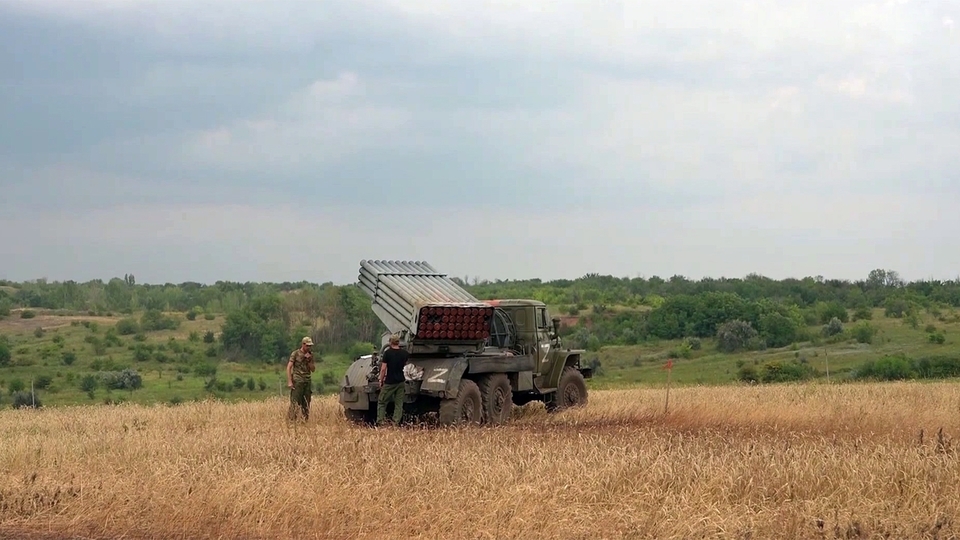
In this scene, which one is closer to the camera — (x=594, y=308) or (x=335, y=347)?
(x=335, y=347)

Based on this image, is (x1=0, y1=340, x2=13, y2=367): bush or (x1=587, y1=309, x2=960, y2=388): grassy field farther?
(x1=0, y1=340, x2=13, y2=367): bush

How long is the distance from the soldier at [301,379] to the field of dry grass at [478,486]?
3421 millimetres

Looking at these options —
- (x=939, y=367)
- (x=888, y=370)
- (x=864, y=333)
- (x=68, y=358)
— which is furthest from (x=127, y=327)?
(x=939, y=367)

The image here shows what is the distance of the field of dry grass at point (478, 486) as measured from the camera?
351 inches

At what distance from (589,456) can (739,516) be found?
2.61 m

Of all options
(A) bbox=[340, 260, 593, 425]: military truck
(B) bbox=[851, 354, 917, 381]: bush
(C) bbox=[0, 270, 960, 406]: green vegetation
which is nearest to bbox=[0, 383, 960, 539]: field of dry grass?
(A) bbox=[340, 260, 593, 425]: military truck

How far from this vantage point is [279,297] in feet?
202

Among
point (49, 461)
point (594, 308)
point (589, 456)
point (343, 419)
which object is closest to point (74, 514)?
point (49, 461)

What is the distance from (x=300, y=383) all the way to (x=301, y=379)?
99mm

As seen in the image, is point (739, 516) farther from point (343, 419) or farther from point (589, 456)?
point (343, 419)

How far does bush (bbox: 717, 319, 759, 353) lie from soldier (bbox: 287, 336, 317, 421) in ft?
125

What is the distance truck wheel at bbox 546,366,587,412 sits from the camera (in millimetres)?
20750

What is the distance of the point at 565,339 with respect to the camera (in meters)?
56.9

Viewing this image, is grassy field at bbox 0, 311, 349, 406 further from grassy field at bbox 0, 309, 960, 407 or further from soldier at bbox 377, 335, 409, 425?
soldier at bbox 377, 335, 409, 425
